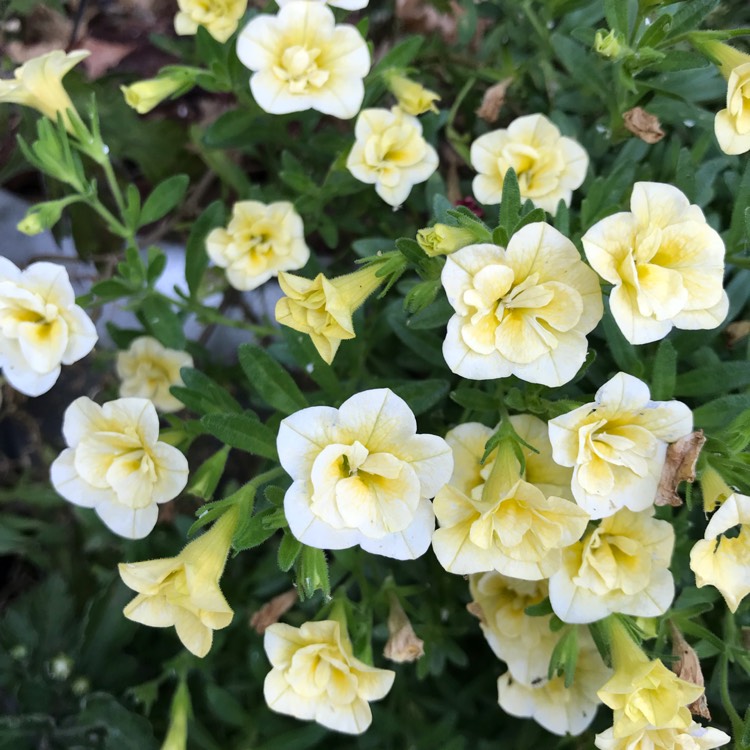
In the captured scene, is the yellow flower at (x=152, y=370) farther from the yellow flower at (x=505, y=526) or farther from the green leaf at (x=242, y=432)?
the yellow flower at (x=505, y=526)

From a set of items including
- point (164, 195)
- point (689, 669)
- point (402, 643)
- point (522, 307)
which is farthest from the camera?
point (164, 195)

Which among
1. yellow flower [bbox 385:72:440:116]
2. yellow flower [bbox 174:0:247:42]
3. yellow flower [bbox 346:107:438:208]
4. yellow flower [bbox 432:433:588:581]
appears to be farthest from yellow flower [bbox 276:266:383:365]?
yellow flower [bbox 174:0:247:42]

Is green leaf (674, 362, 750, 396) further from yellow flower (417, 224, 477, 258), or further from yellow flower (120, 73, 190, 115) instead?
yellow flower (120, 73, 190, 115)

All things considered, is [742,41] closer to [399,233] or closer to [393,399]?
[399,233]

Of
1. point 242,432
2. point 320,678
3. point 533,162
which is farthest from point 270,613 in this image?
point 533,162

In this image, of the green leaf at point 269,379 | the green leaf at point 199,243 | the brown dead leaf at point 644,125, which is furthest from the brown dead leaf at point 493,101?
the green leaf at point 269,379

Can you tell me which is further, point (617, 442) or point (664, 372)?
point (664, 372)

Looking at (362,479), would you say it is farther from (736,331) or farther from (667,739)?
(736,331)
